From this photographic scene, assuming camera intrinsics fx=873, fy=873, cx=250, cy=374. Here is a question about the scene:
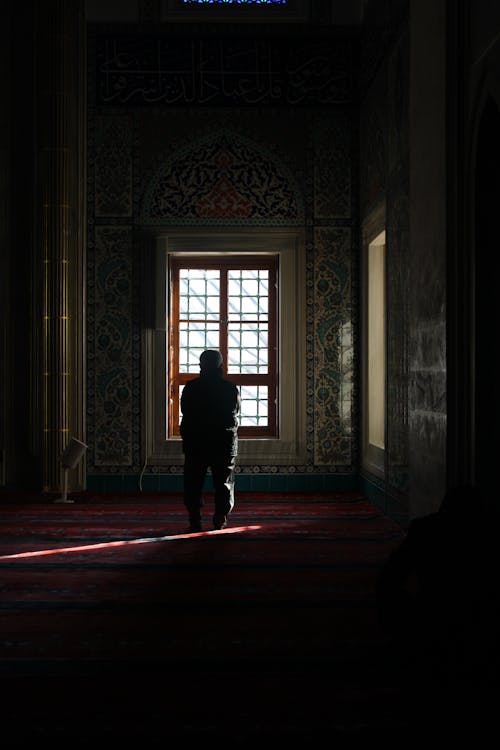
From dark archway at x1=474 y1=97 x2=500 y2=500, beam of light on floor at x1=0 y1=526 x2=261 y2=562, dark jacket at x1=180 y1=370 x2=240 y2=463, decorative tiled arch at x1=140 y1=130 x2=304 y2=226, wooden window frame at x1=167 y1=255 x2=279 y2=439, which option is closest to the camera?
dark archway at x1=474 y1=97 x2=500 y2=500

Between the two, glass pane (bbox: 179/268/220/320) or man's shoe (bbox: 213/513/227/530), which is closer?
man's shoe (bbox: 213/513/227/530)

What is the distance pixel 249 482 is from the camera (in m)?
6.73

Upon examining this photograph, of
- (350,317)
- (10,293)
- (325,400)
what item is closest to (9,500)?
(10,293)

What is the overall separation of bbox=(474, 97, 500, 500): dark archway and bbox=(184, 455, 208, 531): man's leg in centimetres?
189

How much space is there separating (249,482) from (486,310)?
11.6 ft

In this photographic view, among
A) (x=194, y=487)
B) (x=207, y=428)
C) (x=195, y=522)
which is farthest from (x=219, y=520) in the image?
(x=207, y=428)

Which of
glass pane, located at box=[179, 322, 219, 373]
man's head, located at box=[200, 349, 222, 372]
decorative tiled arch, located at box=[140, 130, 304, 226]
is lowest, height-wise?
man's head, located at box=[200, 349, 222, 372]

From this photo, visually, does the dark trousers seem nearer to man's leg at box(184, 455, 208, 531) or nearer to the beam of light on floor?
man's leg at box(184, 455, 208, 531)

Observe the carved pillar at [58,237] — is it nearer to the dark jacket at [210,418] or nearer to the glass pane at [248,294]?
the glass pane at [248,294]

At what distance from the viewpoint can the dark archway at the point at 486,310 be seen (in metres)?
3.48

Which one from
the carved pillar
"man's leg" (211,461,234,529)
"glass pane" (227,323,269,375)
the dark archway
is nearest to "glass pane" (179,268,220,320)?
"glass pane" (227,323,269,375)

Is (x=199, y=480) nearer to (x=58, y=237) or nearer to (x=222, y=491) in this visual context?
(x=222, y=491)

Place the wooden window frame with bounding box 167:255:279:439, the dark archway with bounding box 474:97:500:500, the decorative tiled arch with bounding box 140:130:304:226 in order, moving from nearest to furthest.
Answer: the dark archway with bounding box 474:97:500:500 < the decorative tiled arch with bounding box 140:130:304:226 < the wooden window frame with bounding box 167:255:279:439

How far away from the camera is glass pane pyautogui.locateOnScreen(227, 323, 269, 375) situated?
684 centimetres
